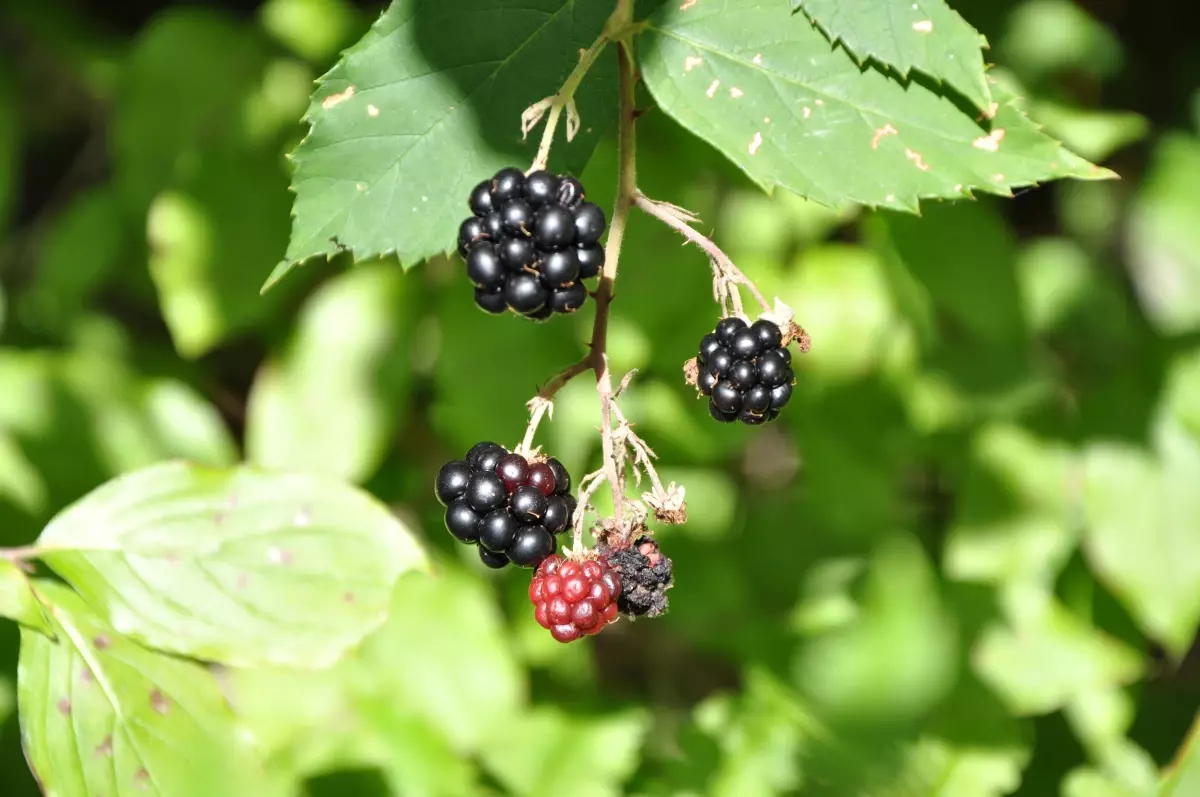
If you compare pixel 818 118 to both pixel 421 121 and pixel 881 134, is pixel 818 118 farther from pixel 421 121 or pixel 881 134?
pixel 421 121

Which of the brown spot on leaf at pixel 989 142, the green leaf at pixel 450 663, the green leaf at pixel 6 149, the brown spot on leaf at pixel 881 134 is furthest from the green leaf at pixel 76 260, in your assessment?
the brown spot on leaf at pixel 989 142

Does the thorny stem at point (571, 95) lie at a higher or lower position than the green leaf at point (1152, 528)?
higher

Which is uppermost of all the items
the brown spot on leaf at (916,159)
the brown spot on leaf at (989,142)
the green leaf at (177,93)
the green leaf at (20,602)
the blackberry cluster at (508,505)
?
the brown spot on leaf at (989,142)

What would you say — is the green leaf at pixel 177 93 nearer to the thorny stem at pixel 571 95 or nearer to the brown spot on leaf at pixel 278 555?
the brown spot on leaf at pixel 278 555

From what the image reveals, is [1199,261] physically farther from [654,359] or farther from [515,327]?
[515,327]

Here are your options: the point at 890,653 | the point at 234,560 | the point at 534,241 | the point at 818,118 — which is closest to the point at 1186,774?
the point at 890,653

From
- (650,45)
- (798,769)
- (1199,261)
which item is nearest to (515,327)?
(650,45)

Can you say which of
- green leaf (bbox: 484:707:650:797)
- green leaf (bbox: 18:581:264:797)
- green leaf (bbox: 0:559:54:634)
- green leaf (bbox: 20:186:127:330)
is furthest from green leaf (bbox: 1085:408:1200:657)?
green leaf (bbox: 20:186:127:330)
